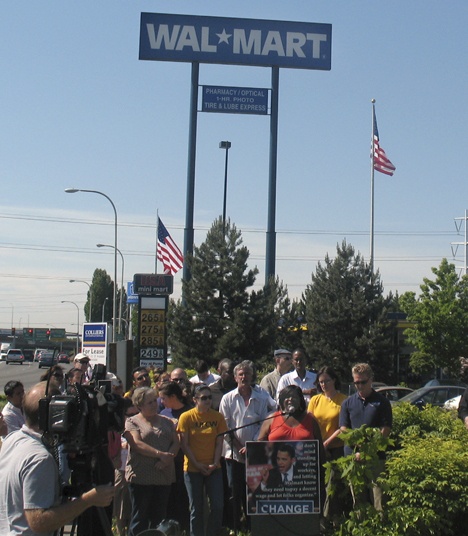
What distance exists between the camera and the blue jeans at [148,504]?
823cm

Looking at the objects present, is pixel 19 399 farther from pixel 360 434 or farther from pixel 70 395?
pixel 70 395

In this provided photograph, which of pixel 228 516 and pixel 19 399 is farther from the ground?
pixel 19 399

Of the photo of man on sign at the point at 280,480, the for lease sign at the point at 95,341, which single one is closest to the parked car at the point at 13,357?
the for lease sign at the point at 95,341

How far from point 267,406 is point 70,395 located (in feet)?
Answer: 18.2

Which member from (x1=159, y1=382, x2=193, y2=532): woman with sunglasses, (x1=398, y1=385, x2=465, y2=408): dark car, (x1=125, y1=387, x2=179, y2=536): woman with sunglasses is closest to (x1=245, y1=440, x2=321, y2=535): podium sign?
(x1=125, y1=387, x2=179, y2=536): woman with sunglasses

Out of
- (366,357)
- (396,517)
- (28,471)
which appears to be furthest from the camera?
(366,357)

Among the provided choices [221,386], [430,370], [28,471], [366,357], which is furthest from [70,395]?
[430,370]

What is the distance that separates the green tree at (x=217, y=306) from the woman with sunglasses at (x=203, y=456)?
27.8 meters

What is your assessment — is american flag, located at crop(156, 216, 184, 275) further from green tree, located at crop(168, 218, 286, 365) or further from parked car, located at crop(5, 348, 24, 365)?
parked car, located at crop(5, 348, 24, 365)

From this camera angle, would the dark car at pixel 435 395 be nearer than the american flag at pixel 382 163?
Yes

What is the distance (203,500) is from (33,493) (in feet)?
16.0

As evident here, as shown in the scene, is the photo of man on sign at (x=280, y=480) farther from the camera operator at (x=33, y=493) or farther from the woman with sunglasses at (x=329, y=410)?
the camera operator at (x=33, y=493)

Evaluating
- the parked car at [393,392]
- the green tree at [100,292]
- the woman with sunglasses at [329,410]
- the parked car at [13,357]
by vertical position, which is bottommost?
the parked car at [13,357]

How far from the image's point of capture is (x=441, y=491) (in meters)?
7.58
